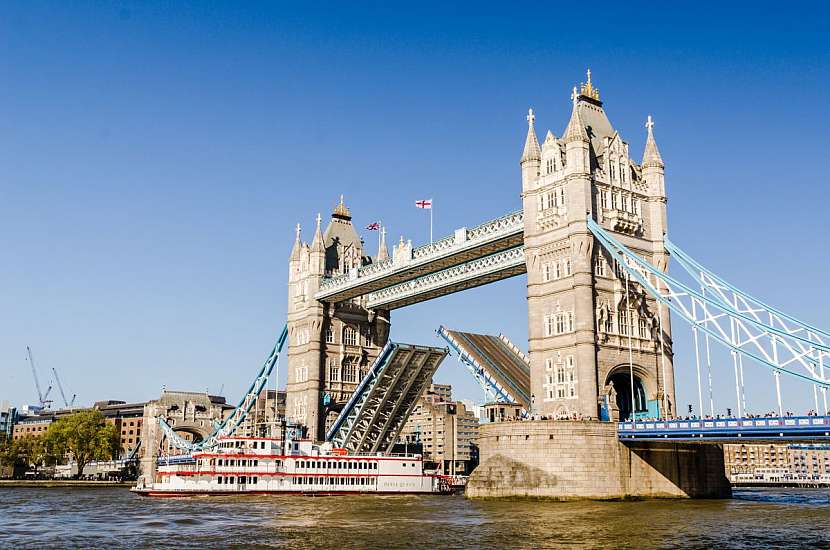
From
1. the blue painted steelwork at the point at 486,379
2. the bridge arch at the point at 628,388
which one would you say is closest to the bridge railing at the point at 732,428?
the bridge arch at the point at 628,388

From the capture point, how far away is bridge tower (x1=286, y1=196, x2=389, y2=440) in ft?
274

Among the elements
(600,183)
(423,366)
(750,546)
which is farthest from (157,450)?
(750,546)

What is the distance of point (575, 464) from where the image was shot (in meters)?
51.1

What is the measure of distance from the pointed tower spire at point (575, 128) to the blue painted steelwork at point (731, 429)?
18749 mm

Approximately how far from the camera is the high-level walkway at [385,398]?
223ft

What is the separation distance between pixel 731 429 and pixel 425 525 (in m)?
17.6

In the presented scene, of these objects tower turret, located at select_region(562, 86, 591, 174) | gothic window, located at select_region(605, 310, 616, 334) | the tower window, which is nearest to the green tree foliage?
the tower window

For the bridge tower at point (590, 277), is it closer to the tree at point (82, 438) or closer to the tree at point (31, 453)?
the tree at point (82, 438)

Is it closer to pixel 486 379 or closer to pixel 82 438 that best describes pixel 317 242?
pixel 486 379

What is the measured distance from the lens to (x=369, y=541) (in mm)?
34188

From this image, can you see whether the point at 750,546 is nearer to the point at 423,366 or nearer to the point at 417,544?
the point at 417,544

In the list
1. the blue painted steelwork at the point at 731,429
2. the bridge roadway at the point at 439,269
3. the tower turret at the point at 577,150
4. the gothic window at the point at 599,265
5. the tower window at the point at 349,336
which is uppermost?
the tower turret at the point at 577,150

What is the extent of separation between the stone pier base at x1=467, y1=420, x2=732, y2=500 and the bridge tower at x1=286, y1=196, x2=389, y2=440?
30.6 m

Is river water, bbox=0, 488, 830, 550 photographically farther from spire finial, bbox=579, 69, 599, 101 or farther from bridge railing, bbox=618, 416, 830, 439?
spire finial, bbox=579, 69, 599, 101
